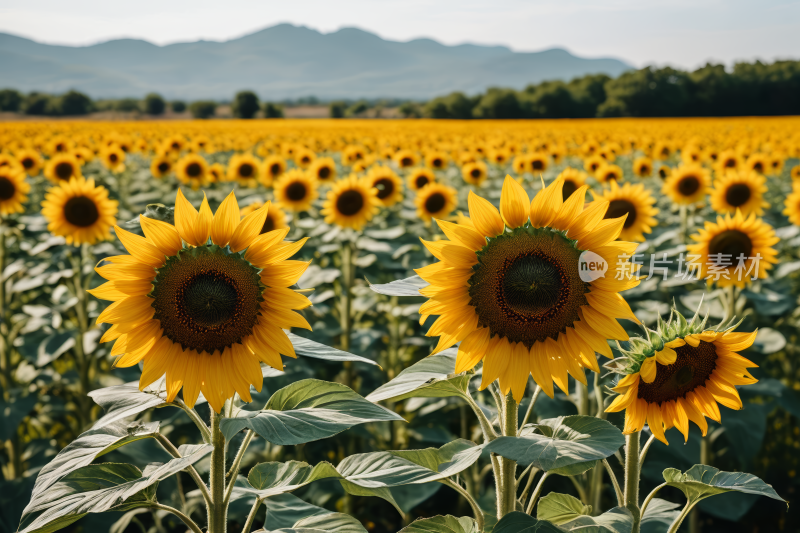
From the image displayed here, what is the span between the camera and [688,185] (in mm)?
6367

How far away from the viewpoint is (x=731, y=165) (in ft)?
29.3

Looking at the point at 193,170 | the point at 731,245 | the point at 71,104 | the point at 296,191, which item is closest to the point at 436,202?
the point at 296,191

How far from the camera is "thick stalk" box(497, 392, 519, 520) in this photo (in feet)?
5.27

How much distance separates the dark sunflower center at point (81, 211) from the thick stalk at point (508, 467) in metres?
4.50

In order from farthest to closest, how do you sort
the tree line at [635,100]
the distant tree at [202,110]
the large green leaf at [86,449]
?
the distant tree at [202,110], the tree line at [635,100], the large green leaf at [86,449]

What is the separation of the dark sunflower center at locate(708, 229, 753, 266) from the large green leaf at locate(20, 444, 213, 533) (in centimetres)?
355

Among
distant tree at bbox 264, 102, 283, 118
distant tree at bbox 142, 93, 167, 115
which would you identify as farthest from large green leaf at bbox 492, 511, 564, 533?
distant tree at bbox 142, 93, 167, 115

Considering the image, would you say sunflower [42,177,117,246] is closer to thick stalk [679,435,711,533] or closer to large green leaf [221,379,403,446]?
large green leaf [221,379,403,446]

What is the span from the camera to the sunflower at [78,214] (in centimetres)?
505

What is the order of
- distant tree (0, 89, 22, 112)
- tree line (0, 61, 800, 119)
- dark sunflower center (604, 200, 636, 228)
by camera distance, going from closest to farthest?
dark sunflower center (604, 200, 636, 228), distant tree (0, 89, 22, 112), tree line (0, 61, 800, 119)

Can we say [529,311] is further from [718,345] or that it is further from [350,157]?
[350,157]

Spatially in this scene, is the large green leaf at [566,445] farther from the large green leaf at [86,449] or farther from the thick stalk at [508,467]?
the large green leaf at [86,449]

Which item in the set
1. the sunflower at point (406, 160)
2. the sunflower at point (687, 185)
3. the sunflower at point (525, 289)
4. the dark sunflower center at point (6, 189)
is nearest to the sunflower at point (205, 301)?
the sunflower at point (525, 289)

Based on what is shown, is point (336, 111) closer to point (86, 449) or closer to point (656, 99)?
point (656, 99)
